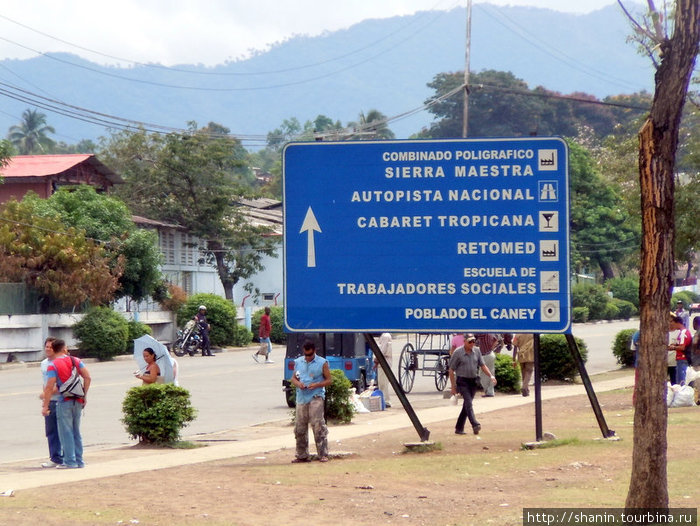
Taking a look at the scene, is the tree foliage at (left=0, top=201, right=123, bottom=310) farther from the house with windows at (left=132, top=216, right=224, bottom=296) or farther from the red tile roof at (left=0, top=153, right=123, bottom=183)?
the house with windows at (left=132, top=216, right=224, bottom=296)

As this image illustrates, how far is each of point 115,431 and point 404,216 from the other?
6758 millimetres

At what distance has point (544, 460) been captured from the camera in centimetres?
1427

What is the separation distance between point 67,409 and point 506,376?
14.7 m

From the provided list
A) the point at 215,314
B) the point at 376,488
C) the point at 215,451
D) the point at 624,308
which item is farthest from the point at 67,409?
the point at 624,308

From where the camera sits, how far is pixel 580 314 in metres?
76.9

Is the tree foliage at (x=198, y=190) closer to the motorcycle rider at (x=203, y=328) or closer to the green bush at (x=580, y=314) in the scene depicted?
the motorcycle rider at (x=203, y=328)

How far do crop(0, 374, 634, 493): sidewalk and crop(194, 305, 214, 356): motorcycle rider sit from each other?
815 inches

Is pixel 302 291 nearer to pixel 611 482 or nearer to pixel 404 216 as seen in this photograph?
pixel 404 216

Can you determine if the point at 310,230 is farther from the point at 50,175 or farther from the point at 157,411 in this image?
the point at 50,175

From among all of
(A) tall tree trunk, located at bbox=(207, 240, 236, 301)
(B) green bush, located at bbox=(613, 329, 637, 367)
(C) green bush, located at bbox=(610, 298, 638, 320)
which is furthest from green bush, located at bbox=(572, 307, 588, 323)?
(B) green bush, located at bbox=(613, 329, 637, 367)

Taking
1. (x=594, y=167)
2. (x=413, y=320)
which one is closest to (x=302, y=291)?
(x=413, y=320)

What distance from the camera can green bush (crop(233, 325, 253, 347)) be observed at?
2000 inches

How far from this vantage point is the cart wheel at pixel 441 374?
2762 cm

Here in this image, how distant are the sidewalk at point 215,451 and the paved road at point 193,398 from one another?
36.8 inches
